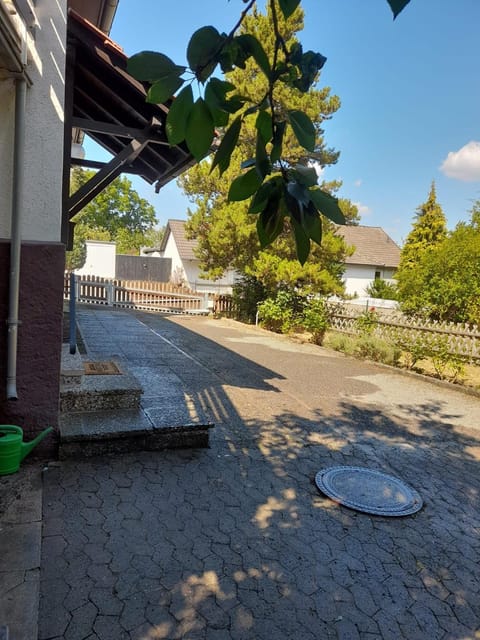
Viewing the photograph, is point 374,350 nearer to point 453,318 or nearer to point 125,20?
point 453,318

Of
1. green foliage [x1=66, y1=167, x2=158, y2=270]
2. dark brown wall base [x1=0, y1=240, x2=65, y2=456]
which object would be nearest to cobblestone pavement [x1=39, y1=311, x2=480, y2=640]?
dark brown wall base [x1=0, y1=240, x2=65, y2=456]

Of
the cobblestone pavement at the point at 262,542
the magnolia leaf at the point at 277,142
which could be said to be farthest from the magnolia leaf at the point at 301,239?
the cobblestone pavement at the point at 262,542

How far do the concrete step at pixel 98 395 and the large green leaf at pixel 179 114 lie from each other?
3.54m

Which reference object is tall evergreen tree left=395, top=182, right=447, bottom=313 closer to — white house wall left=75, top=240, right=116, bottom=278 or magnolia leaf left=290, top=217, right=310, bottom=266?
white house wall left=75, top=240, right=116, bottom=278

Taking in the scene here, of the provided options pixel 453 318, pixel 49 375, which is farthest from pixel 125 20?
pixel 453 318

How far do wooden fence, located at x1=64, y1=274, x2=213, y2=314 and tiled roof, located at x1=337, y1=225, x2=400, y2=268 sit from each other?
47.2ft

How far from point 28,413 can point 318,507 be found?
238cm

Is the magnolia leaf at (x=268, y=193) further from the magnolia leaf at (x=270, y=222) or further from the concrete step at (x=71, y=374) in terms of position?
the concrete step at (x=71, y=374)

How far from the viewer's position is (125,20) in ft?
6.57

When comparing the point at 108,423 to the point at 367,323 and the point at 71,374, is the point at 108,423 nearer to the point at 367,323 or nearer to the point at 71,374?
the point at 71,374

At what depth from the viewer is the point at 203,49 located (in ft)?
2.92

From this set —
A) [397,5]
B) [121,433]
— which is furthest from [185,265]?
[397,5]

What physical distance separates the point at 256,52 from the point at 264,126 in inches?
7.1

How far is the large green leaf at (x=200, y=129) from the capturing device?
0.88 m
